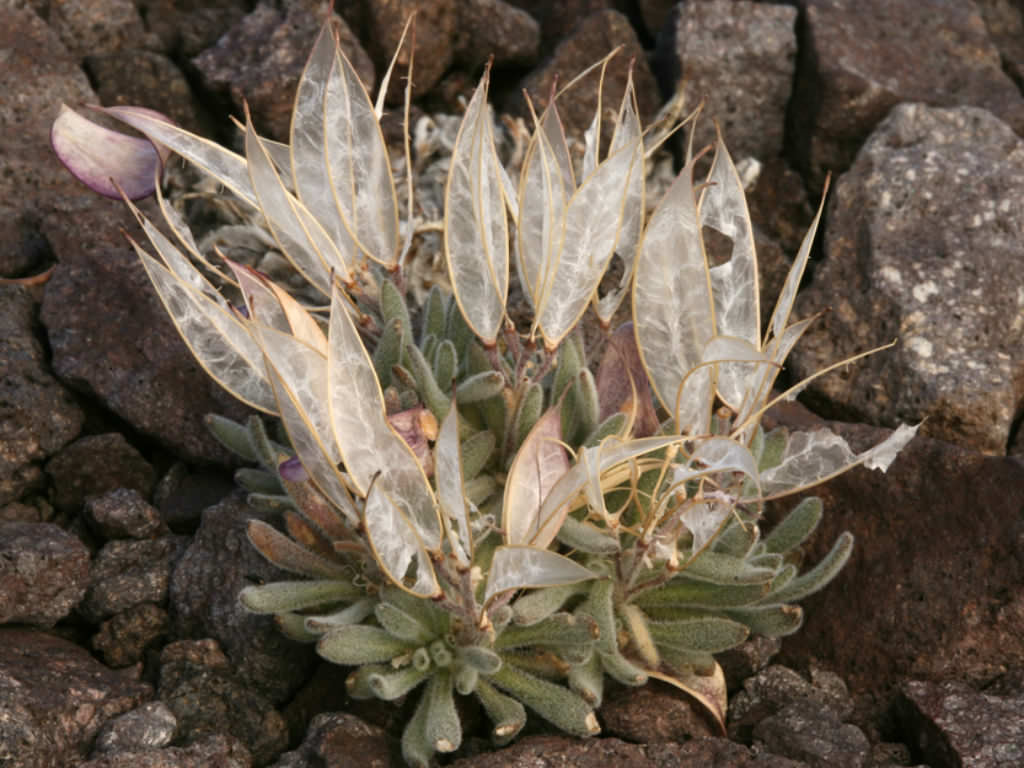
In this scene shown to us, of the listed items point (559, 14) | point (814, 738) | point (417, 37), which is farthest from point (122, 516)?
point (559, 14)

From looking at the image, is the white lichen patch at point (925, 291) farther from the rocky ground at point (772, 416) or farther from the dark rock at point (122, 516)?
the dark rock at point (122, 516)

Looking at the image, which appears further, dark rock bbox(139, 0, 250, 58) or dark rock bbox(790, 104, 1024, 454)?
dark rock bbox(139, 0, 250, 58)

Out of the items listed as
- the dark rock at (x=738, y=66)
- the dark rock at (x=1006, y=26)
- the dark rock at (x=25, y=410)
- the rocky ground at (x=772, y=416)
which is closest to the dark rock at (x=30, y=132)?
the rocky ground at (x=772, y=416)

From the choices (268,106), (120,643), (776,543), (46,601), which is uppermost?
(268,106)

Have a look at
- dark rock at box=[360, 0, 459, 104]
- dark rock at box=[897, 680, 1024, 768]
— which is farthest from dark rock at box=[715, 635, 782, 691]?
dark rock at box=[360, 0, 459, 104]

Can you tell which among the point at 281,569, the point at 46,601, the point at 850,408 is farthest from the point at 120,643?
the point at 850,408

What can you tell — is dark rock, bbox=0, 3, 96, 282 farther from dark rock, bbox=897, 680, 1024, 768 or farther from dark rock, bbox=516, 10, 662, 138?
dark rock, bbox=897, 680, 1024, 768

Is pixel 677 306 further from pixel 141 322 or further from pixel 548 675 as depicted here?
pixel 141 322
